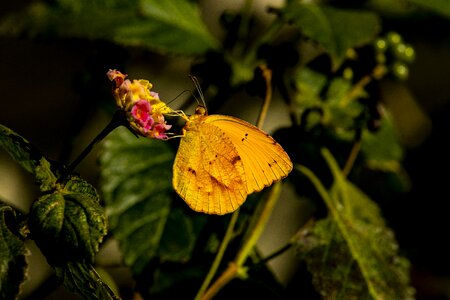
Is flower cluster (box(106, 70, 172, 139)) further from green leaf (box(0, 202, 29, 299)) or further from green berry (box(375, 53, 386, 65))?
green berry (box(375, 53, 386, 65))

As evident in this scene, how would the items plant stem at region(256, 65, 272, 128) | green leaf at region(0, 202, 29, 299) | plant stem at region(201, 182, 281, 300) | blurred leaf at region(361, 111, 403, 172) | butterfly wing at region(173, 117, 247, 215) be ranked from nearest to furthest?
green leaf at region(0, 202, 29, 299)
butterfly wing at region(173, 117, 247, 215)
plant stem at region(256, 65, 272, 128)
plant stem at region(201, 182, 281, 300)
blurred leaf at region(361, 111, 403, 172)

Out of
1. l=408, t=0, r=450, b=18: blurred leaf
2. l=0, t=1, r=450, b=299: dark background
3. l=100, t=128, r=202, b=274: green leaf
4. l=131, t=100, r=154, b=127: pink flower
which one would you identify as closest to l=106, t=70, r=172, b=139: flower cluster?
l=131, t=100, r=154, b=127: pink flower

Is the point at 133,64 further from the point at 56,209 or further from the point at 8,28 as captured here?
the point at 56,209

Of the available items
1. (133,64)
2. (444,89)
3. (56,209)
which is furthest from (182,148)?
(444,89)

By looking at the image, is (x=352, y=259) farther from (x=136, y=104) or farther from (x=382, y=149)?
(x=136, y=104)

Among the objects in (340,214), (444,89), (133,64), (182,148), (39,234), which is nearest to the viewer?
(39,234)

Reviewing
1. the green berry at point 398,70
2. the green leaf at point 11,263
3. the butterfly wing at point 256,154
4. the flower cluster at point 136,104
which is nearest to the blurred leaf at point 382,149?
the green berry at point 398,70
